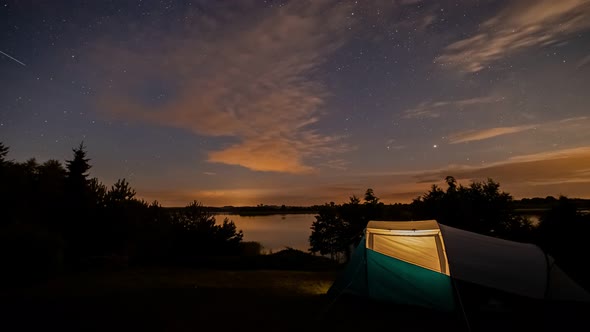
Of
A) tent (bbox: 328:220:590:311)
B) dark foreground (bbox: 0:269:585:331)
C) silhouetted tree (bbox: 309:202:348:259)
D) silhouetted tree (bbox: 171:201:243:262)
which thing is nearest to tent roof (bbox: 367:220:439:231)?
tent (bbox: 328:220:590:311)

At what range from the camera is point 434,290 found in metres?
6.64

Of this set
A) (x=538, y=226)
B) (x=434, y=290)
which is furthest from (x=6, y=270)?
(x=538, y=226)

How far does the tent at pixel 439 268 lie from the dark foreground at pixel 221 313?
14.0 inches

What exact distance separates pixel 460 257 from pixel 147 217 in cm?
1637

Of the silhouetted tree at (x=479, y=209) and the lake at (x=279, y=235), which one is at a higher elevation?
the silhouetted tree at (x=479, y=209)

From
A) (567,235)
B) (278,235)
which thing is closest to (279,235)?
(278,235)

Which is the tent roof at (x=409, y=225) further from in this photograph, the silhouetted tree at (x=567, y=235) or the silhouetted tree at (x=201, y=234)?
the silhouetted tree at (x=201, y=234)

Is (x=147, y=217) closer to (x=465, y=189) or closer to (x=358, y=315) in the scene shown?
(x=358, y=315)

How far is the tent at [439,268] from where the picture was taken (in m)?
6.36

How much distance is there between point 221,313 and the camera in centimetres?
648

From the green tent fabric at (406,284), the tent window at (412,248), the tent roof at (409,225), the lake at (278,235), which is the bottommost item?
the lake at (278,235)

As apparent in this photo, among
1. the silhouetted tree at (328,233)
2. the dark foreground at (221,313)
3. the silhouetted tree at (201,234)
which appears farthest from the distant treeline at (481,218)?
the silhouetted tree at (201,234)

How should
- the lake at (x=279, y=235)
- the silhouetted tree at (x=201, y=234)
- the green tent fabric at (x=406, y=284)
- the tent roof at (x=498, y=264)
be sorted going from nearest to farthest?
the tent roof at (x=498, y=264) → the green tent fabric at (x=406, y=284) → the silhouetted tree at (x=201, y=234) → the lake at (x=279, y=235)

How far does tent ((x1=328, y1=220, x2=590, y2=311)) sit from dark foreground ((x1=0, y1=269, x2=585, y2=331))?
0.36 m
